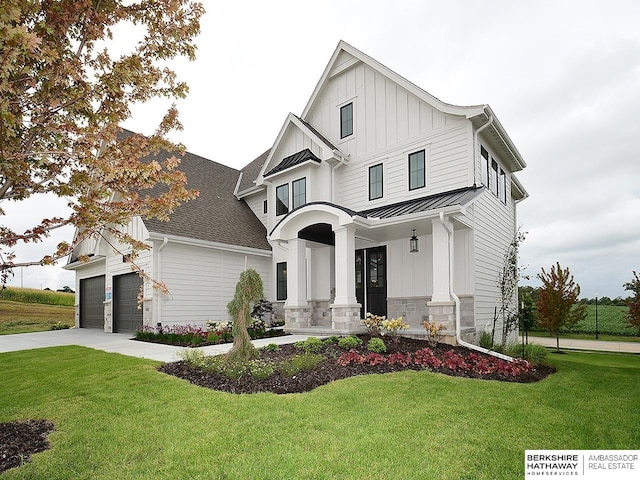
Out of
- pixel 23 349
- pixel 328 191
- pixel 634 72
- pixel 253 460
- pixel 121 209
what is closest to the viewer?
pixel 253 460

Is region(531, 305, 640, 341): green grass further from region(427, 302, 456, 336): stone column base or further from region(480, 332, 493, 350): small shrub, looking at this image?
region(427, 302, 456, 336): stone column base

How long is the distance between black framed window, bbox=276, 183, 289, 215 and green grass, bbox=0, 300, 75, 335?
45.5ft

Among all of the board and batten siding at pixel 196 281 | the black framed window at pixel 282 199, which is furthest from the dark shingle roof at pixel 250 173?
the board and batten siding at pixel 196 281

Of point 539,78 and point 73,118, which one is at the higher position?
point 539,78

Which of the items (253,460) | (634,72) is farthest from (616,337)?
(253,460)

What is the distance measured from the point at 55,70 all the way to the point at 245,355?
515 cm

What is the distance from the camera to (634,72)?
10.1 meters

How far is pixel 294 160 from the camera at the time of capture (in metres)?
14.6

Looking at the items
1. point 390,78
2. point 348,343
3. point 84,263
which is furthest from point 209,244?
point 390,78

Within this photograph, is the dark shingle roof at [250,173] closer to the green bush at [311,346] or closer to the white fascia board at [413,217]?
the white fascia board at [413,217]

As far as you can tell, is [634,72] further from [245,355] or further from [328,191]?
[245,355]

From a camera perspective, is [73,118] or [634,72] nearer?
[73,118]

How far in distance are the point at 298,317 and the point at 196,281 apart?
13.8 feet

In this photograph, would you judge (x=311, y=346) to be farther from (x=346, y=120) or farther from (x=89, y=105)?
(x=346, y=120)
